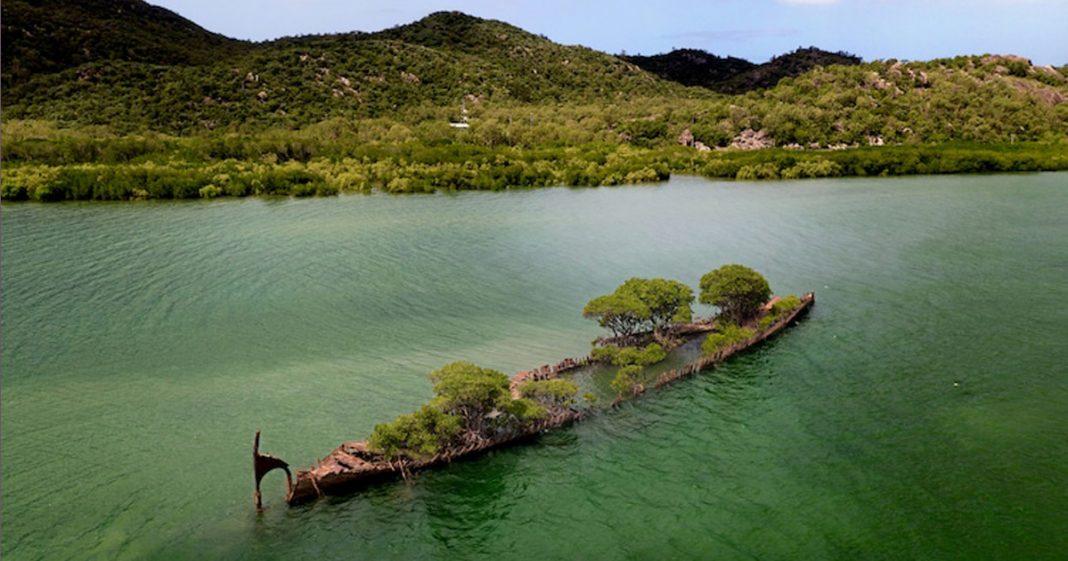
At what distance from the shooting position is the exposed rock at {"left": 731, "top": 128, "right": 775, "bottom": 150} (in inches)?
4323

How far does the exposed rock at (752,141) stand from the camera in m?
110

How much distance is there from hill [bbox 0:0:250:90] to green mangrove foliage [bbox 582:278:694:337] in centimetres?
9240

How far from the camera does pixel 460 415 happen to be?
2297cm

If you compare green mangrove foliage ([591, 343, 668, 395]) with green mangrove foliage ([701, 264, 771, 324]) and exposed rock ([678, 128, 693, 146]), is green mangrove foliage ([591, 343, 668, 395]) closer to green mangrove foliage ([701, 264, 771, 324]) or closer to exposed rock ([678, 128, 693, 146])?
green mangrove foliage ([701, 264, 771, 324])

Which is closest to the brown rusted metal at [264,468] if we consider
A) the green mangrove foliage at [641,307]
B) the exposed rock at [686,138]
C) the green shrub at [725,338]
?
the green mangrove foliage at [641,307]

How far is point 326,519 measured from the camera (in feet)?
64.3

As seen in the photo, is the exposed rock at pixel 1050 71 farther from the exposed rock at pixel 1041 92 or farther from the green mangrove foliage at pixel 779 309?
the green mangrove foliage at pixel 779 309

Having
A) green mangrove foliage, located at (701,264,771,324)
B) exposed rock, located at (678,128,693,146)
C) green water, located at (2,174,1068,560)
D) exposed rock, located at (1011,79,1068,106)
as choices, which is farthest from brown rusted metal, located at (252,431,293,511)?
exposed rock, located at (1011,79,1068,106)

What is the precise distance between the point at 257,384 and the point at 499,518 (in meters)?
13.1

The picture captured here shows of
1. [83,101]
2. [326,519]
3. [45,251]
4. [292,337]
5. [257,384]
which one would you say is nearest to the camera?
[326,519]

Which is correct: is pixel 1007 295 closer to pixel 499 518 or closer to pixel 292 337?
pixel 499 518

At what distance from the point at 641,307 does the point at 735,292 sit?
562cm

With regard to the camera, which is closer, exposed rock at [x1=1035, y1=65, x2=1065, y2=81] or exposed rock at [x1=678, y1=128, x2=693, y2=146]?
exposed rock at [x1=678, y1=128, x2=693, y2=146]

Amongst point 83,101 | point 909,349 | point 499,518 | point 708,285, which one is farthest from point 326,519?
point 83,101
